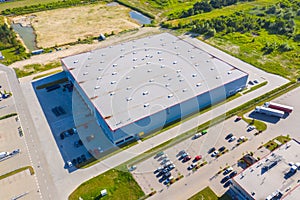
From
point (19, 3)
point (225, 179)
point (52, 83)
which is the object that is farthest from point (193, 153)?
point (19, 3)

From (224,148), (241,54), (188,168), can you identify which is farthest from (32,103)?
(241,54)

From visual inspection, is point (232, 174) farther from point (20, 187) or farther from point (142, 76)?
point (20, 187)

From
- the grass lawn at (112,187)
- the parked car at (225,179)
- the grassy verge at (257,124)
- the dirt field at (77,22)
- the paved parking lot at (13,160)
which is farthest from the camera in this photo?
the dirt field at (77,22)

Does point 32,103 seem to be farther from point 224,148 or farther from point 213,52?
point 213,52

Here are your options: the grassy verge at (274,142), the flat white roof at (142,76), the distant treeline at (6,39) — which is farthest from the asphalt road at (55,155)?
the distant treeline at (6,39)

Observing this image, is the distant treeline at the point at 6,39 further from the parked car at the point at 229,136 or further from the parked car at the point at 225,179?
the parked car at the point at 225,179

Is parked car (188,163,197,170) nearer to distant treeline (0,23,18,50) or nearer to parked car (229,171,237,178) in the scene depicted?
parked car (229,171,237,178)
